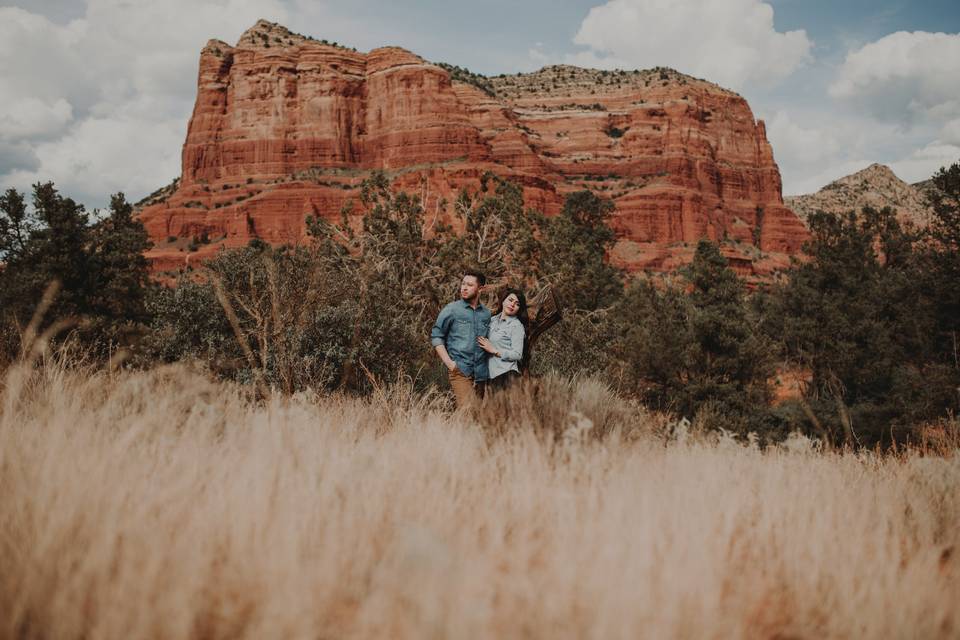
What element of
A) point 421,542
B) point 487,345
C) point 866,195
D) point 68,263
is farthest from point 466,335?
point 866,195

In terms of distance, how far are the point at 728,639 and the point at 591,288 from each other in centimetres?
1914

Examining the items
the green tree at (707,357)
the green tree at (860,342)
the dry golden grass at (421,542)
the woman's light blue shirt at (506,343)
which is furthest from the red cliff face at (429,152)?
the dry golden grass at (421,542)

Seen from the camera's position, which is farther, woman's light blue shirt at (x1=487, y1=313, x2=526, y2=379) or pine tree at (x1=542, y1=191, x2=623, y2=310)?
pine tree at (x1=542, y1=191, x2=623, y2=310)

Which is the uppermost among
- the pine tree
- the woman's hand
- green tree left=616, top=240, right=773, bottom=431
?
the pine tree

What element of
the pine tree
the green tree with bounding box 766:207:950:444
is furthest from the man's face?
the green tree with bounding box 766:207:950:444

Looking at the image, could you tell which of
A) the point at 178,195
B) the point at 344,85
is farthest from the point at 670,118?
the point at 178,195

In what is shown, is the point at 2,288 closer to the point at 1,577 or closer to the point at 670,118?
the point at 1,577

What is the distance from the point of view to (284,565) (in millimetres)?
1959

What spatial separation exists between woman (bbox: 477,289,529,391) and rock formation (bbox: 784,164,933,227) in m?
108

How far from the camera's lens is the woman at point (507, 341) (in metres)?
5.87

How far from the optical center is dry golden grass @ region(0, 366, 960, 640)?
1.77 metres

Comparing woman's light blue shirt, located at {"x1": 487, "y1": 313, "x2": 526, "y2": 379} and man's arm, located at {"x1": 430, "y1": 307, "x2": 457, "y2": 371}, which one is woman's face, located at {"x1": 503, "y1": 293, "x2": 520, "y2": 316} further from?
man's arm, located at {"x1": 430, "y1": 307, "x2": 457, "y2": 371}

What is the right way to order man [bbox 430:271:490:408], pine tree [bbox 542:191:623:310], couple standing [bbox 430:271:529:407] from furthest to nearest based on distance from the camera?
pine tree [bbox 542:191:623:310] → man [bbox 430:271:490:408] → couple standing [bbox 430:271:529:407]

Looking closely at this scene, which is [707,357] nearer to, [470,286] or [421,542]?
[470,286]
